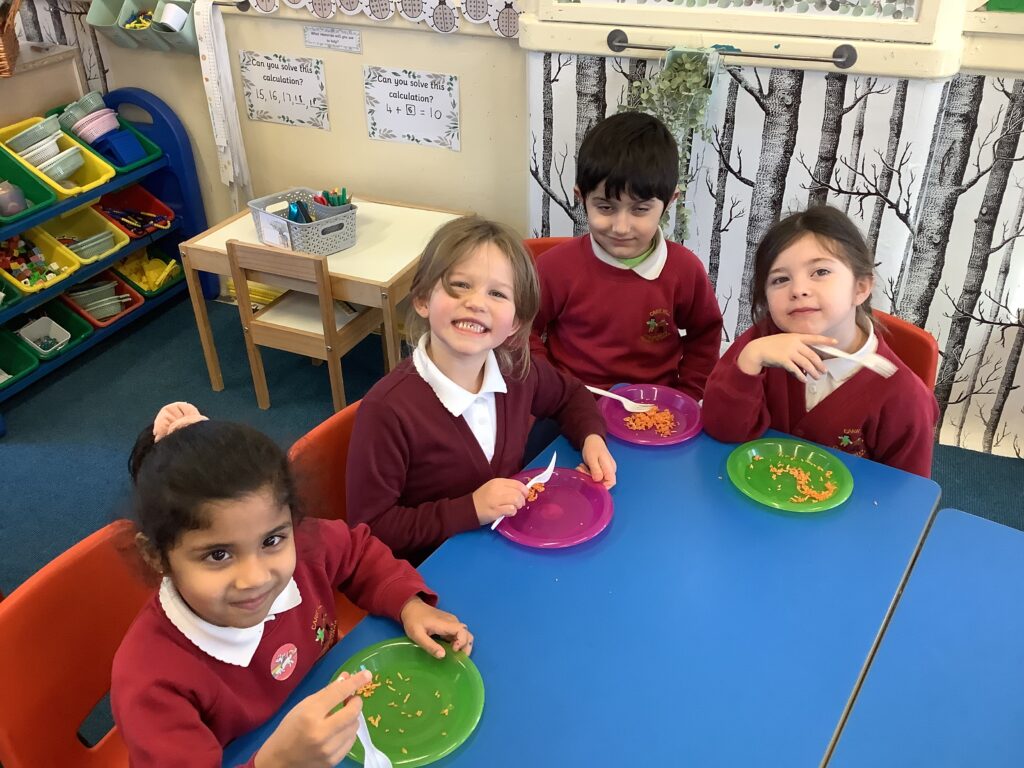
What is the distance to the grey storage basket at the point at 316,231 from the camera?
7.31ft

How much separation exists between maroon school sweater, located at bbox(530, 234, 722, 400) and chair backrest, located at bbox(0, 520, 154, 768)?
0.93 metres

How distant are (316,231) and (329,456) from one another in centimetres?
117

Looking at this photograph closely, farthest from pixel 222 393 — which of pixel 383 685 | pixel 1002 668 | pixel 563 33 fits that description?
pixel 1002 668

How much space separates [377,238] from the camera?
243cm

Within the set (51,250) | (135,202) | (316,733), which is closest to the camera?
(316,733)

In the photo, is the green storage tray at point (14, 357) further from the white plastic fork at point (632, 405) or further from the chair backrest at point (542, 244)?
the white plastic fork at point (632, 405)

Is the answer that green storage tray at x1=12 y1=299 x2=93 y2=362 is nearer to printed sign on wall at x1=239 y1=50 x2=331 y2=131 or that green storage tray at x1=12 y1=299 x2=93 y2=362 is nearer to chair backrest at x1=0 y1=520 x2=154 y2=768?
printed sign on wall at x1=239 y1=50 x2=331 y2=131

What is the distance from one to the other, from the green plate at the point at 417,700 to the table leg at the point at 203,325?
1857 millimetres

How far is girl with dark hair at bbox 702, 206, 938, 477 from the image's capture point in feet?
4.13

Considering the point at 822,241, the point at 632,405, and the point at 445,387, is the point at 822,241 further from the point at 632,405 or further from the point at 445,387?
the point at 445,387

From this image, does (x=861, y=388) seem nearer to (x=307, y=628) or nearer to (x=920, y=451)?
(x=920, y=451)

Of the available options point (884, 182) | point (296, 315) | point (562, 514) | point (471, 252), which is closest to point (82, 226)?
point (296, 315)

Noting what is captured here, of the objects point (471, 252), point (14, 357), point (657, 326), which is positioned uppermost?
point (471, 252)

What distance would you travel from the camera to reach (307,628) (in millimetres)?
986
